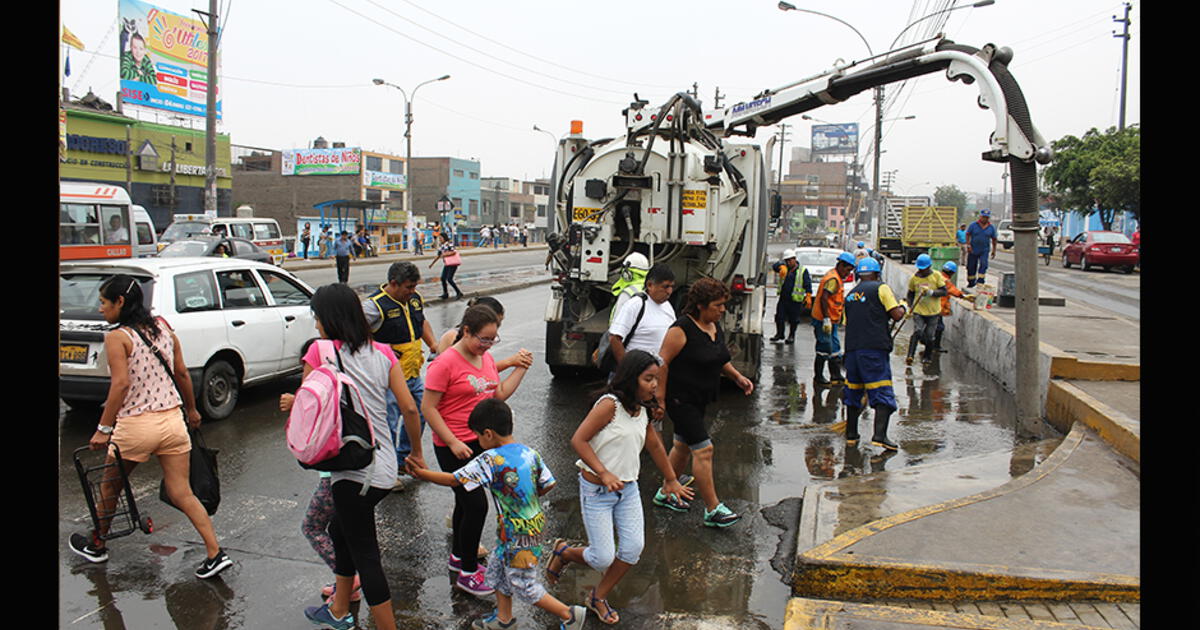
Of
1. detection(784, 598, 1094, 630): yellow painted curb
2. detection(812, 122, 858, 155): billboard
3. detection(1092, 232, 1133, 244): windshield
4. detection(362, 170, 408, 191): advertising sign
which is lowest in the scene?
detection(784, 598, 1094, 630): yellow painted curb

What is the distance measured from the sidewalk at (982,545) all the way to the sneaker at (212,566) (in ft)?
10.0

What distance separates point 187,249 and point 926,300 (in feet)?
54.5

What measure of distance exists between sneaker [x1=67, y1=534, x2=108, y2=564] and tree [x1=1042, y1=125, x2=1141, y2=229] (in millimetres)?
36266

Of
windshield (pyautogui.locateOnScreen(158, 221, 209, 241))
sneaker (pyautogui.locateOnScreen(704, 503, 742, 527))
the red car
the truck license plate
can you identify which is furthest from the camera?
the red car

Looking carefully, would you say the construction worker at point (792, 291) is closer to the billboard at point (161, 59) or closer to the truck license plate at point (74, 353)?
the truck license plate at point (74, 353)

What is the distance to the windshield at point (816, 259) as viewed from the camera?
1917cm

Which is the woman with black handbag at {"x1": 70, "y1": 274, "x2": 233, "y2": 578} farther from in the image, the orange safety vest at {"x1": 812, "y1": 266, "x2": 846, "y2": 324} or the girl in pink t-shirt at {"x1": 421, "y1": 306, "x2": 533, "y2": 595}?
the orange safety vest at {"x1": 812, "y1": 266, "x2": 846, "y2": 324}

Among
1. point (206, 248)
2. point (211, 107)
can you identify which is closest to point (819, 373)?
point (206, 248)

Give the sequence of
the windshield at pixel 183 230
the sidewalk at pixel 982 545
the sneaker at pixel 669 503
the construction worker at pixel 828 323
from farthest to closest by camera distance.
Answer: the windshield at pixel 183 230
the construction worker at pixel 828 323
the sneaker at pixel 669 503
the sidewalk at pixel 982 545

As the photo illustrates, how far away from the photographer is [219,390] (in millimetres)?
7945

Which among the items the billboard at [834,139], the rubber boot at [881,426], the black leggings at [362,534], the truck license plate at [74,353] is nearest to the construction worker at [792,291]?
the rubber boot at [881,426]

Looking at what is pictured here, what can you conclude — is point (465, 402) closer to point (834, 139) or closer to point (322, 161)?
point (322, 161)

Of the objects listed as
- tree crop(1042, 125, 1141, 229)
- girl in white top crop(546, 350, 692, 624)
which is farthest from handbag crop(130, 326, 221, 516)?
tree crop(1042, 125, 1141, 229)

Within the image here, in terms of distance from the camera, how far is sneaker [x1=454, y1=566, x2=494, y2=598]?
451 cm
